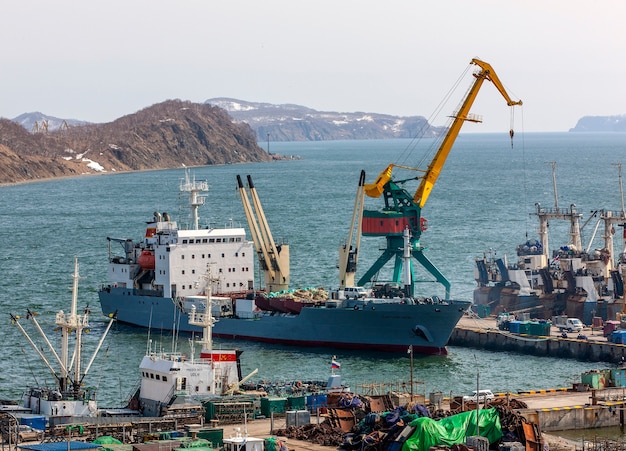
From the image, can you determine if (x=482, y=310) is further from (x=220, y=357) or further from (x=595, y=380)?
(x=220, y=357)

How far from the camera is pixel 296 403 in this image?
41.8m

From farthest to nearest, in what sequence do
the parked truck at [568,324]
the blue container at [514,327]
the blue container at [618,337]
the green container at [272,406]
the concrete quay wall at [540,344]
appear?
the parked truck at [568,324]
the blue container at [514,327]
the blue container at [618,337]
the concrete quay wall at [540,344]
the green container at [272,406]

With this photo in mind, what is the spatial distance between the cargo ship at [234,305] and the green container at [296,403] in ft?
67.5

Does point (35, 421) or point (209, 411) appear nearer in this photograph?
point (35, 421)

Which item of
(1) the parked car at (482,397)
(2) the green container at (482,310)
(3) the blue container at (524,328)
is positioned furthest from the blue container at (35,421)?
(2) the green container at (482,310)

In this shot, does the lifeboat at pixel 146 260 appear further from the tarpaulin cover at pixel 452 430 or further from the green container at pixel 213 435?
the tarpaulin cover at pixel 452 430

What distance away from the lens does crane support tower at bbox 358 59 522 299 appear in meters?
68.2

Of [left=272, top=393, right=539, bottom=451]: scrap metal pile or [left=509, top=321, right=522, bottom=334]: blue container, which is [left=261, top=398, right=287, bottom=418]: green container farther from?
[left=509, top=321, right=522, bottom=334]: blue container

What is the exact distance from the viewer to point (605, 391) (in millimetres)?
45406

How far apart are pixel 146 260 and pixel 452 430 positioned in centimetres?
3887

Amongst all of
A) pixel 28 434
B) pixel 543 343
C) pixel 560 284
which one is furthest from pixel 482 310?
pixel 28 434

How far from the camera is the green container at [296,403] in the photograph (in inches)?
1642

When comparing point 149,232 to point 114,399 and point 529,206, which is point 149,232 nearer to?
point 114,399

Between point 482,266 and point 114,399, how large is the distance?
2844cm
